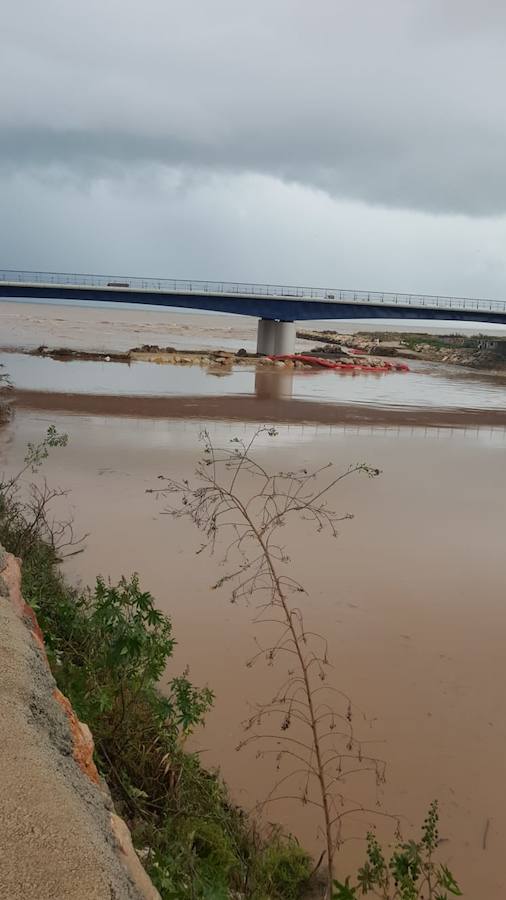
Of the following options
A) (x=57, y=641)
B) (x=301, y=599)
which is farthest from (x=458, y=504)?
(x=57, y=641)

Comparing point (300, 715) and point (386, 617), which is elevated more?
point (386, 617)

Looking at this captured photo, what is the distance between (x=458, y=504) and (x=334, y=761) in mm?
7728

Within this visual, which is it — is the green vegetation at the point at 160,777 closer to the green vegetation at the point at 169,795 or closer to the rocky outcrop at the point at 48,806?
the green vegetation at the point at 169,795

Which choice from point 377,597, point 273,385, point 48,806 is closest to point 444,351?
point 273,385

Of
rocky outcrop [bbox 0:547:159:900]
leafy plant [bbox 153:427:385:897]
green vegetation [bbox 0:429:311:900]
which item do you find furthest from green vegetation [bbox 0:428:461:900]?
rocky outcrop [bbox 0:547:159:900]

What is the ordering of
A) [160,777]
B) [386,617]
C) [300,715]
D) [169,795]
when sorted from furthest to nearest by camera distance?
[386,617]
[300,715]
[160,777]
[169,795]

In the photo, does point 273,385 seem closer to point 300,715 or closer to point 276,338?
point 276,338

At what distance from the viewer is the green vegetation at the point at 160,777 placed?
11.6 ft

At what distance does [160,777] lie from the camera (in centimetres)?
422

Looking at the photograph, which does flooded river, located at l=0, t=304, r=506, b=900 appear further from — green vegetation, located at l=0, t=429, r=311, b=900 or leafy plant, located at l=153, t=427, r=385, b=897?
green vegetation, located at l=0, t=429, r=311, b=900

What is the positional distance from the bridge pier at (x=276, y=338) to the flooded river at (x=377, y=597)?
3132 cm

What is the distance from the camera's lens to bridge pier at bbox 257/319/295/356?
49.9 m

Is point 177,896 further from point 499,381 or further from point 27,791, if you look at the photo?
point 499,381

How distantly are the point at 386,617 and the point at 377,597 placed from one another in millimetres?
519
